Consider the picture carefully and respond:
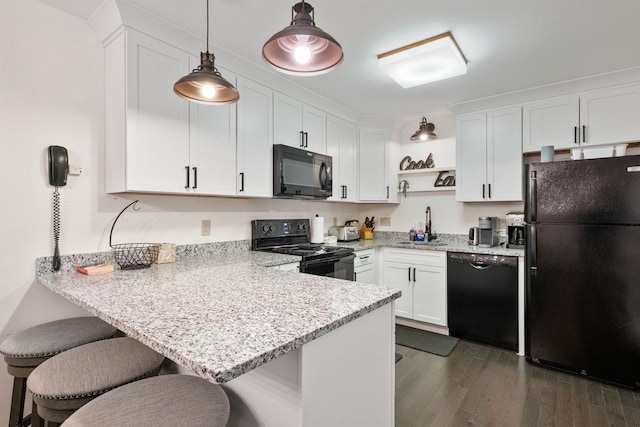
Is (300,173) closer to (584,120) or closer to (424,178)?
(424,178)

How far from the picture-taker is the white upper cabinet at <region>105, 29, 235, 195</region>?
5.94 feet

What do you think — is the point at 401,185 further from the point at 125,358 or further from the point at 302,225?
the point at 125,358

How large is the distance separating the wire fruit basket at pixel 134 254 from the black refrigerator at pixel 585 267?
2722mm

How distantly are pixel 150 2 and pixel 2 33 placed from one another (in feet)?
2.44

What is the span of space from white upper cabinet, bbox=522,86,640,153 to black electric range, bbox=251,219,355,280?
201cm

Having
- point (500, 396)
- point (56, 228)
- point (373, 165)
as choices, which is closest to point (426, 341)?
point (500, 396)

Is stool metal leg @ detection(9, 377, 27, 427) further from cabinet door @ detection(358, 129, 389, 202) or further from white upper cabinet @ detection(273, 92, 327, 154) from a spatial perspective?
cabinet door @ detection(358, 129, 389, 202)

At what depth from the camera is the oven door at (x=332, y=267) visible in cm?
252

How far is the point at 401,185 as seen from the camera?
13.1 feet

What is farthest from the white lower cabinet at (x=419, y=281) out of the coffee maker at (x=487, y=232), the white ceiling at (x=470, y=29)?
the white ceiling at (x=470, y=29)

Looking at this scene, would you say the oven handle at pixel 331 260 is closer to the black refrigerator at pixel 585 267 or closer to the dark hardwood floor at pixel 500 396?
the dark hardwood floor at pixel 500 396

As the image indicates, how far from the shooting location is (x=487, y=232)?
10.2 feet

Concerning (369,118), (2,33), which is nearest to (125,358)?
(2,33)

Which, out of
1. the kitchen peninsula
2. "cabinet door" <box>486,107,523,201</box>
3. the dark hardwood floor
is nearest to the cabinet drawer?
"cabinet door" <box>486,107,523,201</box>
